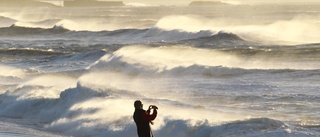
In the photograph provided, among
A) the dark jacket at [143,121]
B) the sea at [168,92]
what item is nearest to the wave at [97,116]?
the sea at [168,92]

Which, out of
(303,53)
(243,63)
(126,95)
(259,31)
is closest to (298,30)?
(259,31)

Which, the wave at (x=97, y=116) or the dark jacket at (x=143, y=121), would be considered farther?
the wave at (x=97, y=116)

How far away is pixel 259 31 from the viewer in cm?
4934

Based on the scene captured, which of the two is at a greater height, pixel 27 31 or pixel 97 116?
pixel 97 116

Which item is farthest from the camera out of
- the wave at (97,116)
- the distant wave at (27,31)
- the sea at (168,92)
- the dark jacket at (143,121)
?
the distant wave at (27,31)

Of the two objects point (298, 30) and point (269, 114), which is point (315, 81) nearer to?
point (269, 114)

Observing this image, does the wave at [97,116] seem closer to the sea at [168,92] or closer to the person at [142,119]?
the sea at [168,92]

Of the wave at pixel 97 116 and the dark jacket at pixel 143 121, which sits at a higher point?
the dark jacket at pixel 143 121

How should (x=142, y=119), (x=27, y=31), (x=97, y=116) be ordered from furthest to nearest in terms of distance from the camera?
1. (x=27, y=31)
2. (x=97, y=116)
3. (x=142, y=119)

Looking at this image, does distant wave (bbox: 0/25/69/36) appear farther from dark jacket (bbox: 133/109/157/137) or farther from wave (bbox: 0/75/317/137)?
dark jacket (bbox: 133/109/157/137)

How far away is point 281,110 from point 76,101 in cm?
538

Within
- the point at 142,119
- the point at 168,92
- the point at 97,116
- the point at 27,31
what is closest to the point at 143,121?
the point at 142,119

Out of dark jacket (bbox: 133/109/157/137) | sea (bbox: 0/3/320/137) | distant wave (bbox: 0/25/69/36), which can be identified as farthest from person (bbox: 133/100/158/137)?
distant wave (bbox: 0/25/69/36)

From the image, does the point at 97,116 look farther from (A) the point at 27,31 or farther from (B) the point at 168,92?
(A) the point at 27,31
